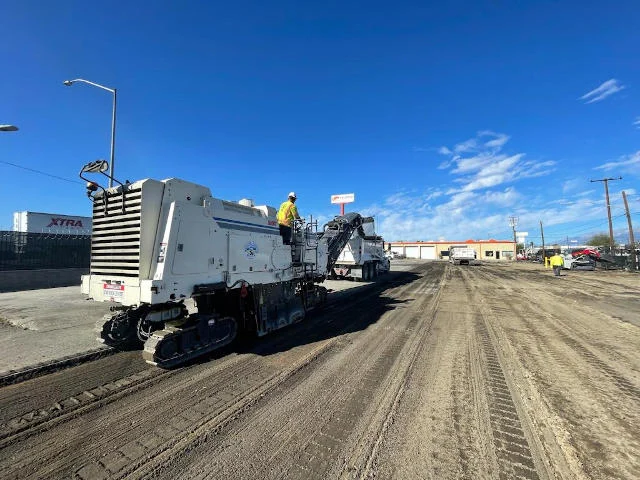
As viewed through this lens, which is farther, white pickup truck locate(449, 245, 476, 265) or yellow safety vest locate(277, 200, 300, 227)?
white pickup truck locate(449, 245, 476, 265)

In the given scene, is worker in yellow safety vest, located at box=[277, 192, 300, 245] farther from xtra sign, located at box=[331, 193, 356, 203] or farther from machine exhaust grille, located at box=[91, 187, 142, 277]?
xtra sign, located at box=[331, 193, 356, 203]

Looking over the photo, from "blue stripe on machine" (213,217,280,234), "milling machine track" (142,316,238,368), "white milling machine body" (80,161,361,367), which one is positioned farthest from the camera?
"blue stripe on machine" (213,217,280,234)

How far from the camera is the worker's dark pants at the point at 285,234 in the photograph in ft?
26.1

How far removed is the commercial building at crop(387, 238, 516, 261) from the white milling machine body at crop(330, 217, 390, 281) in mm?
61750

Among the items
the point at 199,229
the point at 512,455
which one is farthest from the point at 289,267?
the point at 512,455

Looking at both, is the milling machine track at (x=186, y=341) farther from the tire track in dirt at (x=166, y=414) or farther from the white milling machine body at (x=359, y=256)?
the white milling machine body at (x=359, y=256)

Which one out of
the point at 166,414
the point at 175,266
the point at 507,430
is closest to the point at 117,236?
the point at 175,266

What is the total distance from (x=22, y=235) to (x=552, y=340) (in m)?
20.4

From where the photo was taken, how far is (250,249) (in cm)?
658

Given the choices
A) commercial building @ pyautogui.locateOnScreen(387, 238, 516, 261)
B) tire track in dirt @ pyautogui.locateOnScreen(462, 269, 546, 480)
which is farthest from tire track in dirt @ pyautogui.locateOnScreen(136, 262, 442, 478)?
commercial building @ pyautogui.locateOnScreen(387, 238, 516, 261)

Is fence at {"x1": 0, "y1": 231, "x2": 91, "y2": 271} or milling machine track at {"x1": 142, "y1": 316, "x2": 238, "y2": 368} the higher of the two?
fence at {"x1": 0, "y1": 231, "x2": 91, "y2": 271}

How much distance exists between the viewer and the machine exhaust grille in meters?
5.03

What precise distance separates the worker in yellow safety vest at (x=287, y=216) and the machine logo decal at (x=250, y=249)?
129 centimetres

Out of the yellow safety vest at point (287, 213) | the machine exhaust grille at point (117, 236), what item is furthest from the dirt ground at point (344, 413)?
the yellow safety vest at point (287, 213)
